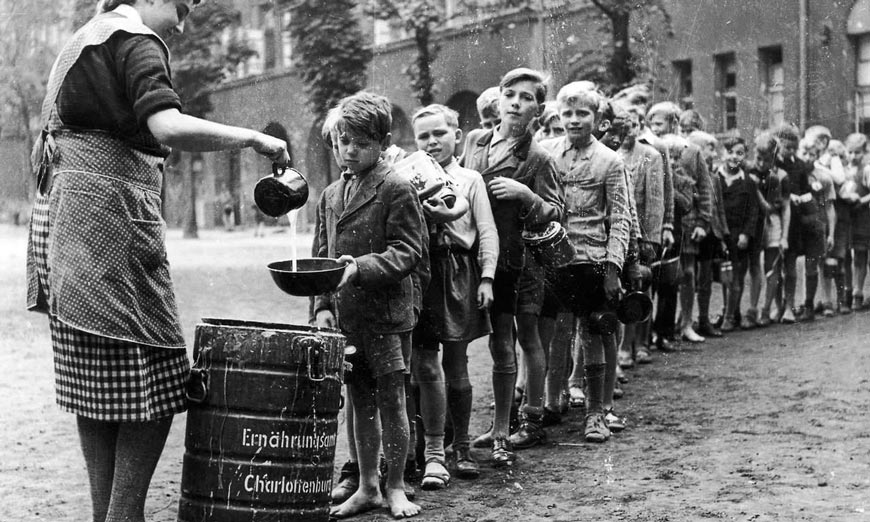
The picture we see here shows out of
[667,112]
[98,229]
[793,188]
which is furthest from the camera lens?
[793,188]

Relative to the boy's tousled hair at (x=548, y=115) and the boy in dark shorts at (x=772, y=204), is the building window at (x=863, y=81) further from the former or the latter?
the boy's tousled hair at (x=548, y=115)

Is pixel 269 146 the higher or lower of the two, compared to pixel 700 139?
lower

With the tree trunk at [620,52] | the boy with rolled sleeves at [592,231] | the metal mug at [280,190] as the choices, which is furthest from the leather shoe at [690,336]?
the metal mug at [280,190]

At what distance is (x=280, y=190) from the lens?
3855 millimetres

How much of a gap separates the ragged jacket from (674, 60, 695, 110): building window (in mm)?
14900

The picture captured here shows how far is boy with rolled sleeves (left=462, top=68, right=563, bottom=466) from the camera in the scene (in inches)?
230

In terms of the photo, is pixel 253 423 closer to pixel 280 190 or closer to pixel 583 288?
pixel 280 190

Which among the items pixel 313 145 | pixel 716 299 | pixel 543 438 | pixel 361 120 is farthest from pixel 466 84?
pixel 361 120

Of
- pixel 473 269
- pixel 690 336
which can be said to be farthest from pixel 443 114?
pixel 690 336

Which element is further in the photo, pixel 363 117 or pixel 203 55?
pixel 203 55

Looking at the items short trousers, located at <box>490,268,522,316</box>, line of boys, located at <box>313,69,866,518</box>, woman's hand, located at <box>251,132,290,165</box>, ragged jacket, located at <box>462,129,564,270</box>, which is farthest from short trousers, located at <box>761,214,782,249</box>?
woman's hand, located at <box>251,132,290,165</box>

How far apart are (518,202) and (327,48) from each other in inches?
645

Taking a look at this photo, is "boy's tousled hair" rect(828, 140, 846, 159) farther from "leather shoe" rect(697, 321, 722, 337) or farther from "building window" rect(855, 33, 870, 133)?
"building window" rect(855, 33, 870, 133)

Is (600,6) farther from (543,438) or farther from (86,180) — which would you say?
(86,180)
